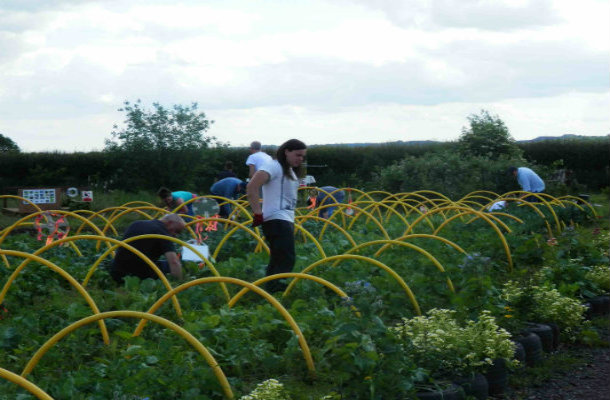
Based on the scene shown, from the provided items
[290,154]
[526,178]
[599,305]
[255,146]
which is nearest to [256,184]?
[290,154]

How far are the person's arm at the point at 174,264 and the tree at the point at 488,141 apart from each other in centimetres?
1474

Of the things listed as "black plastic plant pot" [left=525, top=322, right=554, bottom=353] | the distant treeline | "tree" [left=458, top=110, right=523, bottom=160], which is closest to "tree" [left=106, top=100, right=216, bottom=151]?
the distant treeline

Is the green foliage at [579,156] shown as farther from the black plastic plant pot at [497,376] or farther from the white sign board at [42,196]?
the black plastic plant pot at [497,376]

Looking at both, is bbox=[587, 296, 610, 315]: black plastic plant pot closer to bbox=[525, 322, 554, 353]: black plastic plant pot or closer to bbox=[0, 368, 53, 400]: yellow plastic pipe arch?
bbox=[525, 322, 554, 353]: black plastic plant pot

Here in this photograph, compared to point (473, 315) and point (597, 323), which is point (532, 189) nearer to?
point (597, 323)

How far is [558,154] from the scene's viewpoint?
23.1m

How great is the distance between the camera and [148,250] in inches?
269

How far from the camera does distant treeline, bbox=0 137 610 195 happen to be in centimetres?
1875

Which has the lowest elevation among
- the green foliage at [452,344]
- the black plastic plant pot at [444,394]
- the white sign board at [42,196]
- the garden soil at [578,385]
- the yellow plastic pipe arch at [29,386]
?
the garden soil at [578,385]

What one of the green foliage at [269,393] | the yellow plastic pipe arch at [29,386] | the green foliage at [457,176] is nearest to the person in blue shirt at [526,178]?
the green foliage at [457,176]

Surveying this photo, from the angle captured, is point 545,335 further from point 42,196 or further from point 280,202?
point 42,196

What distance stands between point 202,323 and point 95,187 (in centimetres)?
1747

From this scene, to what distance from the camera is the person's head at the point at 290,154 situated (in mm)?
6113

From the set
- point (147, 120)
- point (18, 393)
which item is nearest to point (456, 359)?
point (18, 393)
